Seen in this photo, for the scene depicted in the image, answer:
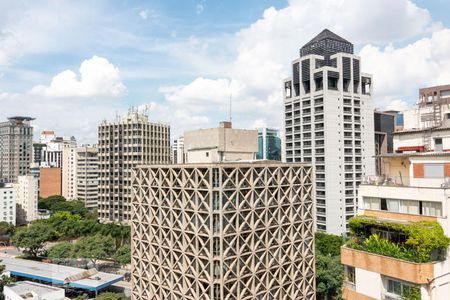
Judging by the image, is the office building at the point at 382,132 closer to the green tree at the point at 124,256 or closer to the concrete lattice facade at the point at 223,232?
the green tree at the point at 124,256

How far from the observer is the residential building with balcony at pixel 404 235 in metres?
24.7

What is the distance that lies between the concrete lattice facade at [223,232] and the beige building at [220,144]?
239 inches

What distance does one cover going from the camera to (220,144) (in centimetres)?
4244

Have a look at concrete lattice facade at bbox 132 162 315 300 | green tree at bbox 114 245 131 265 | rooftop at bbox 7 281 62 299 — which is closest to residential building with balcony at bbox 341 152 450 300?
concrete lattice facade at bbox 132 162 315 300

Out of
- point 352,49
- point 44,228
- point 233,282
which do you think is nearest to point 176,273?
point 233,282

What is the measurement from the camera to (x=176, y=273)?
122 feet

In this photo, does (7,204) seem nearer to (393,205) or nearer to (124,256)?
(124,256)

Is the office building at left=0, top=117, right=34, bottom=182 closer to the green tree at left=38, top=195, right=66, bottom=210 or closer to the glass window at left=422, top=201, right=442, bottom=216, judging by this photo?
the green tree at left=38, top=195, right=66, bottom=210

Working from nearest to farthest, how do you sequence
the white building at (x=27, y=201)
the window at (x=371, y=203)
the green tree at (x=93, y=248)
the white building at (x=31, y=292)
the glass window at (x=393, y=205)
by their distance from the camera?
the glass window at (x=393, y=205) → the window at (x=371, y=203) → the white building at (x=31, y=292) → the green tree at (x=93, y=248) → the white building at (x=27, y=201)

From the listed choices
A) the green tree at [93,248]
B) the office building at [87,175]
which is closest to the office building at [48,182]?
the office building at [87,175]

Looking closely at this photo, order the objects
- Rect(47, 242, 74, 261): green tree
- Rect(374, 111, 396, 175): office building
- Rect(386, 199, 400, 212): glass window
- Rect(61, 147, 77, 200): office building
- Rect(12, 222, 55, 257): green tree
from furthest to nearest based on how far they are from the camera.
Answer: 1. Rect(61, 147, 77, 200): office building
2. Rect(374, 111, 396, 175): office building
3. Rect(12, 222, 55, 257): green tree
4. Rect(47, 242, 74, 261): green tree
5. Rect(386, 199, 400, 212): glass window

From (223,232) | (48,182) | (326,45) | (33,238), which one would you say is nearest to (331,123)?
(326,45)

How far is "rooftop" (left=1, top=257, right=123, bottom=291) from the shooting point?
62.8 metres

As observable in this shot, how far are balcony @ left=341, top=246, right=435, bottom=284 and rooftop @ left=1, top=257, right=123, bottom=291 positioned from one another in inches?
1813
